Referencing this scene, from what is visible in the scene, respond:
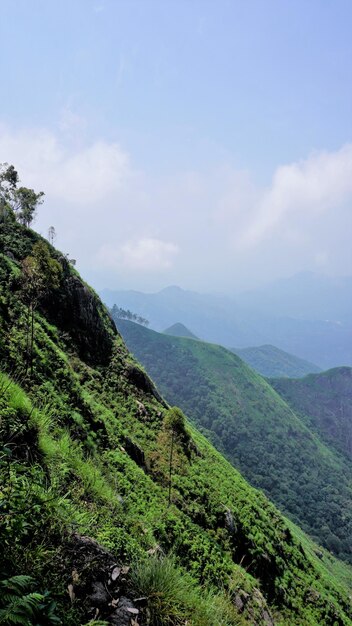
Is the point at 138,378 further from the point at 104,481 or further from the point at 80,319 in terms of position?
the point at 104,481

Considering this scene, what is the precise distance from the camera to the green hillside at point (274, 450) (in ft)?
404

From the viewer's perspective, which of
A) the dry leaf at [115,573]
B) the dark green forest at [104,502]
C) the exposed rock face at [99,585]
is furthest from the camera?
the dry leaf at [115,573]

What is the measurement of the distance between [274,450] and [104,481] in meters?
161

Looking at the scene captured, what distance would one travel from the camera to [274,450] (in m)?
151

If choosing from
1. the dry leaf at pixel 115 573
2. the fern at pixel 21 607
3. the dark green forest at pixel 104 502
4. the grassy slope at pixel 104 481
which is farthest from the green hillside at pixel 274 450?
the fern at pixel 21 607

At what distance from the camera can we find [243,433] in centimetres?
15588

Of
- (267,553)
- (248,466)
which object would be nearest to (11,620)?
(267,553)

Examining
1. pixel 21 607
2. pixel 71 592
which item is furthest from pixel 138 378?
pixel 21 607

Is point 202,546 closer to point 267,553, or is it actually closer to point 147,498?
point 147,498

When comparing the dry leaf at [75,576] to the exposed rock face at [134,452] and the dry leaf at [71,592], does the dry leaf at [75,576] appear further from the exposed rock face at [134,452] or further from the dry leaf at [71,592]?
the exposed rock face at [134,452]

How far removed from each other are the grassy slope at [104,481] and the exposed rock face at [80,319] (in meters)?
0.16

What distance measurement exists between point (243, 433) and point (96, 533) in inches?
6421

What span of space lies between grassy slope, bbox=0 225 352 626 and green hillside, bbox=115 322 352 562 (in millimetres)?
95800

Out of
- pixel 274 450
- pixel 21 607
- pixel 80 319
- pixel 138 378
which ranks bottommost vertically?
pixel 274 450
